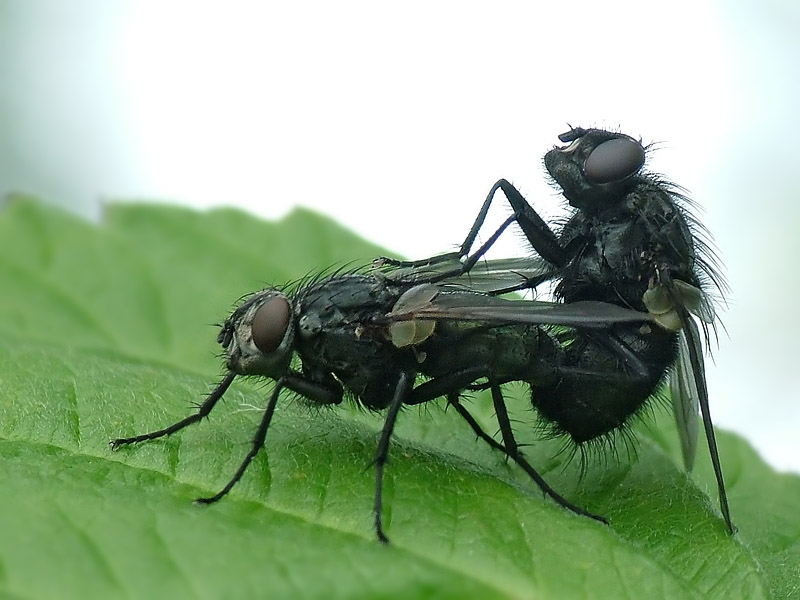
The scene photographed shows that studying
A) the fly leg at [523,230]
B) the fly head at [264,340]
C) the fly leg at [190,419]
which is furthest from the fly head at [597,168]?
the fly leg at [190,419]

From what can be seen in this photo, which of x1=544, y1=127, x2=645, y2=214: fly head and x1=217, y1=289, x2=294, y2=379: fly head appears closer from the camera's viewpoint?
x1=217, y1=289, x2=294, y2=379: fly head

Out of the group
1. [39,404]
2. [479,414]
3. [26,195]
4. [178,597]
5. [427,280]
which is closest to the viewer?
[178,597]

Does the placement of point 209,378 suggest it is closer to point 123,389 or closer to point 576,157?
point 123,389

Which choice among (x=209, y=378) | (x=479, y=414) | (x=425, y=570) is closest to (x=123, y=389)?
(x=209, y=378)

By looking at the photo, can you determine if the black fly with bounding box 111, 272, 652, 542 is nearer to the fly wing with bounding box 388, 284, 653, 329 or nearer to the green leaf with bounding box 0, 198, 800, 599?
the fly wing with bounding box 388, 284, 653, 329

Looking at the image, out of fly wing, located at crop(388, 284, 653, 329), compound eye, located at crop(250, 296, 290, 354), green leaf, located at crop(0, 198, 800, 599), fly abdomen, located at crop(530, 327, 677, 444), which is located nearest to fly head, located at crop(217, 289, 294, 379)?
compound eye, located at crop(250, 296, 290, 354)

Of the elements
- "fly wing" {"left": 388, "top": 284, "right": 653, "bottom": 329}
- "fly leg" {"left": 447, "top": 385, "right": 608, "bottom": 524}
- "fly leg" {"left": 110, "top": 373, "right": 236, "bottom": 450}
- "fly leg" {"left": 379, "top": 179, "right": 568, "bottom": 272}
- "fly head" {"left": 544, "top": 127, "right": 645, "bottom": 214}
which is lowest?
"fly leg" {"left": 110, "top": 373, "right": 236, "bottom": 450}

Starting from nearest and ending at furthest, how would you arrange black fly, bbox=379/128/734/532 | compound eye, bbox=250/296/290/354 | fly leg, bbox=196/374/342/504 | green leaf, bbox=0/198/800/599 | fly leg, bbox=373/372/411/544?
green leaf, bbox=0/198/800/599 → fly leg, bbox=373/372/411/544 → fly leg, bbox=196/374/342/504 → compound eye, bbox=250/296/290/354 → black fly, bbox=379/128/734/532

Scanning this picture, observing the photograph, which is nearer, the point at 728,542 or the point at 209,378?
the point at 728,542

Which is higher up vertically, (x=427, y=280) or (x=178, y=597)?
(x=427, y=280)
